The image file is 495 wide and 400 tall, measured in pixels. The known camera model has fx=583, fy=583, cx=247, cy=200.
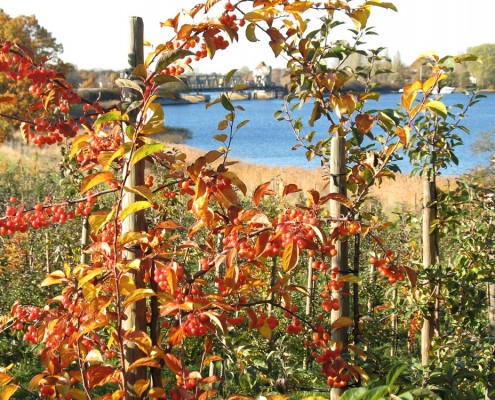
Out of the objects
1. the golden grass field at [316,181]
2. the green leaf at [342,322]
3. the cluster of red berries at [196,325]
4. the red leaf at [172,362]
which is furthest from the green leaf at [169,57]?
the golden grass field at [316,181]

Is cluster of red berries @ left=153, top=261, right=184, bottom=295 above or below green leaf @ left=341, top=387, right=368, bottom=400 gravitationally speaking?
above

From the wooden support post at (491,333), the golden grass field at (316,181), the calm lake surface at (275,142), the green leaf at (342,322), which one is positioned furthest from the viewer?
the calm lake surface at (275,142)

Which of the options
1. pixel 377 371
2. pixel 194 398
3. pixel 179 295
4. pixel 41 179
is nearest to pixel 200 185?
pixel 179 295

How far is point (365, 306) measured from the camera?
195 inches

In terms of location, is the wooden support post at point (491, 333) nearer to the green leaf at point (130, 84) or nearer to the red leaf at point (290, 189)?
the red leaf at point (290, 189)

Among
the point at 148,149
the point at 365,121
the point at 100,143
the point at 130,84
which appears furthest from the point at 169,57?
the point at 365,121

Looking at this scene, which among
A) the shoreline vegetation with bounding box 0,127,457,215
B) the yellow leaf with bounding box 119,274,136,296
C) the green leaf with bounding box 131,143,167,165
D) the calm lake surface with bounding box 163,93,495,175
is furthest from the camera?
the calm lake surface with bounding box 163,93,495,175

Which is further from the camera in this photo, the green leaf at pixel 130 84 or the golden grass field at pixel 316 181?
the golden grass field at pixel 316 181

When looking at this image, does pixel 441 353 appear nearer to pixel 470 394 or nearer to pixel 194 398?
pixel 470 394

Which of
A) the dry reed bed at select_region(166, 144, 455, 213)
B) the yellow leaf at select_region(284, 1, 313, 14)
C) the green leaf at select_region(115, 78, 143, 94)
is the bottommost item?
→ the dry reed bed at select_region(166, 144, 455, 213)

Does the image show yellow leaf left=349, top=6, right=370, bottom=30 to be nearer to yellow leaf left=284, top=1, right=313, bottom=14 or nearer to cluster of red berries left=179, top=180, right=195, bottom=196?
yellow leaf left=284, top=1, right=313, bottom=14

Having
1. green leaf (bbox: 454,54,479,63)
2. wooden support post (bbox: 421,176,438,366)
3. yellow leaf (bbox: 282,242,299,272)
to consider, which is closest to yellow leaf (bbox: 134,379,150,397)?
yellow leaf (bbox: 282,242,299,272)

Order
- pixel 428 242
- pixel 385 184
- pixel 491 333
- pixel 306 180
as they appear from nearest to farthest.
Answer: pixel 491 333 < pixel 428 242 < pixel 385 184 < pixel 306 180

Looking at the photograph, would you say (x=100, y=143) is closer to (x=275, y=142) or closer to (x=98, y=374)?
(x=98, y=374)
